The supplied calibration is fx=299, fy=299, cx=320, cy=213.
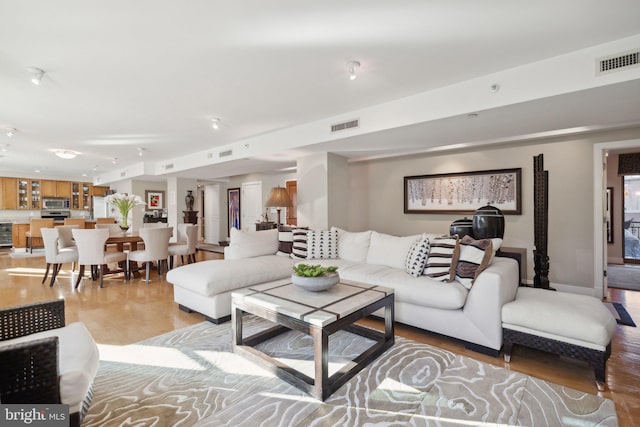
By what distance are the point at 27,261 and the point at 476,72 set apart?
9244 millimetres

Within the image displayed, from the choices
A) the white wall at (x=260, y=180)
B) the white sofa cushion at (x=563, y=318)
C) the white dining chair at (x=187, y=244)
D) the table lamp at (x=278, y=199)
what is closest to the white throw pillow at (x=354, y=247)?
the table lamp at (x=278, y=199)

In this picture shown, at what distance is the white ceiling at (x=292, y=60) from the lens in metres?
1.95

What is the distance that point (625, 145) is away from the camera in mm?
3744

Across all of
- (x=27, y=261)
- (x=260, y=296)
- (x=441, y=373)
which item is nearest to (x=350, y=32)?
(x=260, y=296)

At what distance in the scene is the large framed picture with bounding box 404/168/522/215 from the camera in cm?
456

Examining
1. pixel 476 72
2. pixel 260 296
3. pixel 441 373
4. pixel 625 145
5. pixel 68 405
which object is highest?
pixel 476 72

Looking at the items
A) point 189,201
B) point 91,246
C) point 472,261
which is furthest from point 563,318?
point 189,201

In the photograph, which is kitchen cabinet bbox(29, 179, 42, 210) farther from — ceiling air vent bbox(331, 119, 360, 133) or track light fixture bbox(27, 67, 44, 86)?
ceiling air vent bbox(331, 119, 360, 133)

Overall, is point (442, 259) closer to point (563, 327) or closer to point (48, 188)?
point (563, 327)

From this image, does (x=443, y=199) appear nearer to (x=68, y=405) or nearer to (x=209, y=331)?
(x=209, y=331)

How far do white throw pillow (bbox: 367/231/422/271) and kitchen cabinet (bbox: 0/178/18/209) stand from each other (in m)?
11.0

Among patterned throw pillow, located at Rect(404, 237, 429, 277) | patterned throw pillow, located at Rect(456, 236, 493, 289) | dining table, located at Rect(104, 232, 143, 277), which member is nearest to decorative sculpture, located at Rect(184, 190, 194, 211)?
dining table, located at Rect(104, 232, 143, 277)

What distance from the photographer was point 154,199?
941 cm

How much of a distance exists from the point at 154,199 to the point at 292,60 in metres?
8.51
